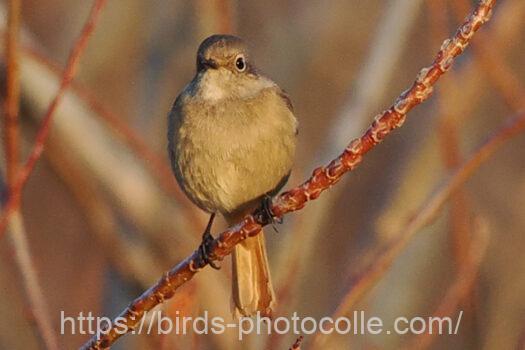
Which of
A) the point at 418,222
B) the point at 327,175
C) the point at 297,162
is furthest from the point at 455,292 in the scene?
the point at 297,162

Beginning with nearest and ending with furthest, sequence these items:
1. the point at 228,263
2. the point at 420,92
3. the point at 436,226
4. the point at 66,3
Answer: the point at 420,92, the point at 228,263, the point at 436,226, the point at 66,3

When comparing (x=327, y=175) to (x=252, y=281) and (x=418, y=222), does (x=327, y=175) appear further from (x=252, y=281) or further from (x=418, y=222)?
(x=252, y=281)

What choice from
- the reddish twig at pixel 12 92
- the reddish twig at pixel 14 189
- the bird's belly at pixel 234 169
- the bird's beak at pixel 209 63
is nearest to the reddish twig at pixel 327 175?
the reddish twig at pixel 14 189

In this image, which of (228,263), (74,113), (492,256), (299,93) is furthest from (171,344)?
(299,93)

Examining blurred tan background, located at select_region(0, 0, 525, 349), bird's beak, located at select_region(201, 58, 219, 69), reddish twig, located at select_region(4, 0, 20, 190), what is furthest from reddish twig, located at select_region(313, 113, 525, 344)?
bird's beak, located at select_region(201, 58, 219, 69)

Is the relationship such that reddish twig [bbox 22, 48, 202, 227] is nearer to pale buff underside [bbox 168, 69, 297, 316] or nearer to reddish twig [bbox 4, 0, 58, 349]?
pale buff underside [bbox 168, 69, 297, 316]

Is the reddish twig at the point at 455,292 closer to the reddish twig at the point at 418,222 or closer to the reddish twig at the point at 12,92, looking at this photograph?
the reddish twig at the point at 418,222

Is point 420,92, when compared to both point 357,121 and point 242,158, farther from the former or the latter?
point 357,121
